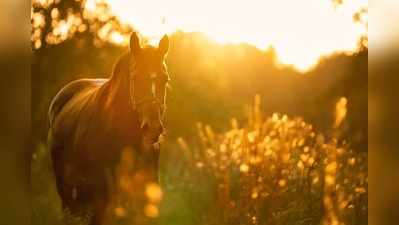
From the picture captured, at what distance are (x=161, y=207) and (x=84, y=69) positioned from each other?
1.13 metres

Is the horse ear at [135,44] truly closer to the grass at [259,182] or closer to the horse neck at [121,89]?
the horse neck at [121,89]

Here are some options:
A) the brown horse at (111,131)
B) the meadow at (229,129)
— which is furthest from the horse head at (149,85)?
the meadow at (229,129)

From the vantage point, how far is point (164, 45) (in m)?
3.31

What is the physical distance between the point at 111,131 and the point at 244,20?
38.6 inches

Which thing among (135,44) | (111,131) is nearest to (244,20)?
(135,44)

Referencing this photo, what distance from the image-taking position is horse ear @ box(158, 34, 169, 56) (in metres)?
3.30

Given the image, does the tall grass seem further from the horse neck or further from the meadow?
the horse neck

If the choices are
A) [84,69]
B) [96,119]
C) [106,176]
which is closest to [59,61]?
[84,69]

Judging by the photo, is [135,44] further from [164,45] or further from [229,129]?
[229,129]

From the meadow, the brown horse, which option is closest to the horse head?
the brown horse

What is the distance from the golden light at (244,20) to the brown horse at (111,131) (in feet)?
0.85

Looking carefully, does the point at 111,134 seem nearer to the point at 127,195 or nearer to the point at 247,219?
the point at 127,195

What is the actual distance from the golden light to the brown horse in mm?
260

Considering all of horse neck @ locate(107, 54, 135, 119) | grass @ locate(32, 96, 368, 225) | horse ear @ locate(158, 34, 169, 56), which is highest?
horse ear @ locate(158, 34, 169, 56)
